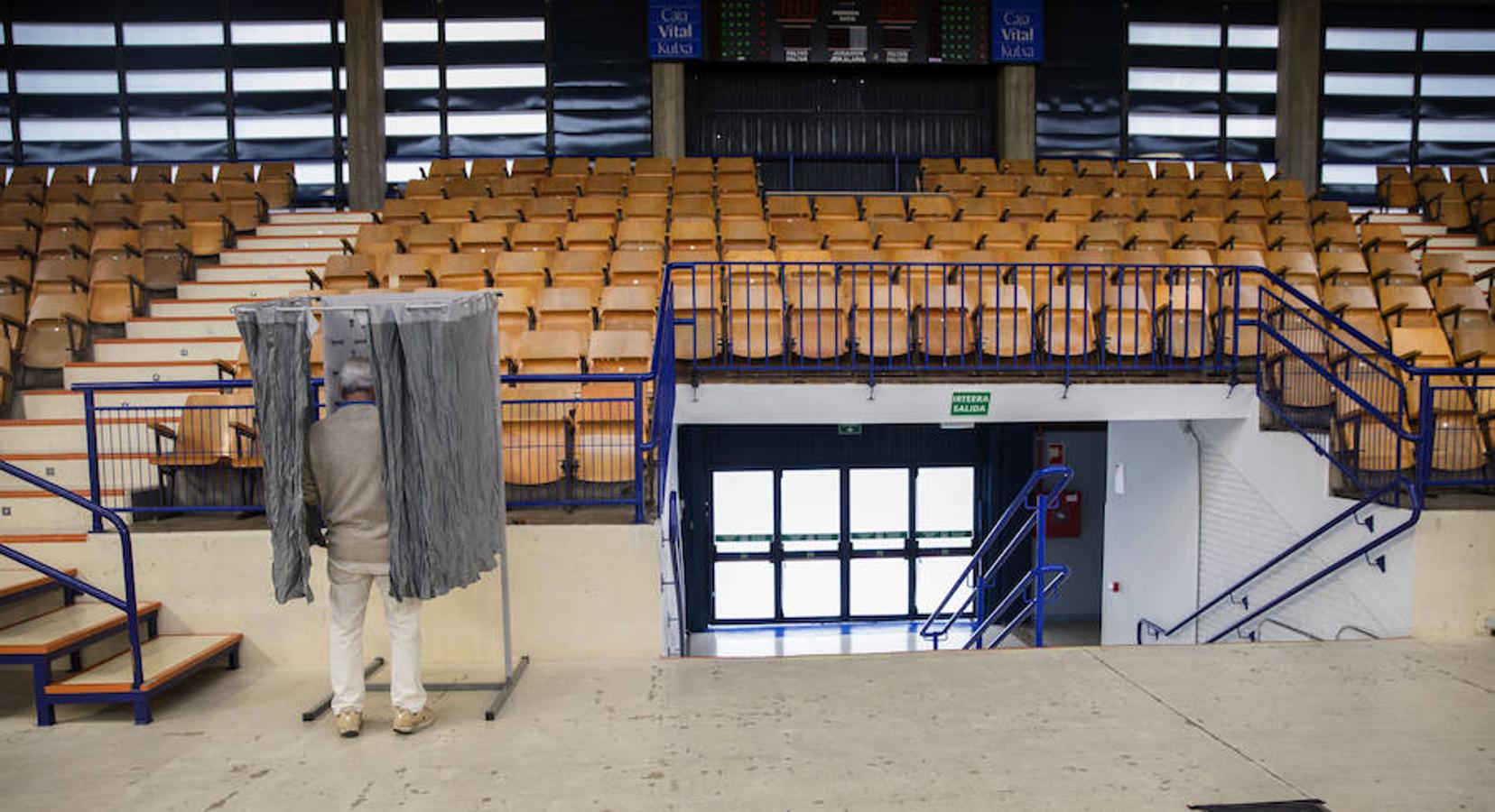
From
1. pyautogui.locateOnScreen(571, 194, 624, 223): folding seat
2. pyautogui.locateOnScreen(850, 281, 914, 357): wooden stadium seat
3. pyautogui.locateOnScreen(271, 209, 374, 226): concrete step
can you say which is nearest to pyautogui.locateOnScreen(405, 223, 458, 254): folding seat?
pyautogui.locateOnScreen(571, 194, 624, 223): folding seat

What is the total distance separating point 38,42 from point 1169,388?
14010 millimetres

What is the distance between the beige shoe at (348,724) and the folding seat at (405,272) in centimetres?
437

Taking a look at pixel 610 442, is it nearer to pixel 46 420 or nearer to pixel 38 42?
pixel 46 420

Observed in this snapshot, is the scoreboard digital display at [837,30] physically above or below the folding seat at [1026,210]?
above

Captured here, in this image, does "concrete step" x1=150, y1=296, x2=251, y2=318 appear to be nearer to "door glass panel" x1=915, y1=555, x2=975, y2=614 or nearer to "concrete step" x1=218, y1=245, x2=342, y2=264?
"concrete step" x1=218, y1=245, x2=342, y2=264

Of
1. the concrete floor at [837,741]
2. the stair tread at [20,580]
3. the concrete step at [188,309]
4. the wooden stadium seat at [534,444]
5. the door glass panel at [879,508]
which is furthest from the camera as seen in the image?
the door glass panel at [879,508]

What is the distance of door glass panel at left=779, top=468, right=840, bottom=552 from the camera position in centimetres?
1231

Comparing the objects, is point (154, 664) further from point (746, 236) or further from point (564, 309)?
point (746, 236)

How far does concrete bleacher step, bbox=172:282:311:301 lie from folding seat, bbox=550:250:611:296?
2.27 metres

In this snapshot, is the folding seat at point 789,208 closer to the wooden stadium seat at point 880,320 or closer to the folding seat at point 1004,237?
the folding seat at point 1004,237

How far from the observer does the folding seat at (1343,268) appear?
8148 mm

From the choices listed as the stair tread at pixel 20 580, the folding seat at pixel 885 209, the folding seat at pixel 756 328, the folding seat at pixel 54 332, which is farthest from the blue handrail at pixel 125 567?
the folding seat at pixel 885 209

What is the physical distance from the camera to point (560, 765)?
3.54 m

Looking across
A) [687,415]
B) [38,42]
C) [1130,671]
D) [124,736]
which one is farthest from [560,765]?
[38,42]
